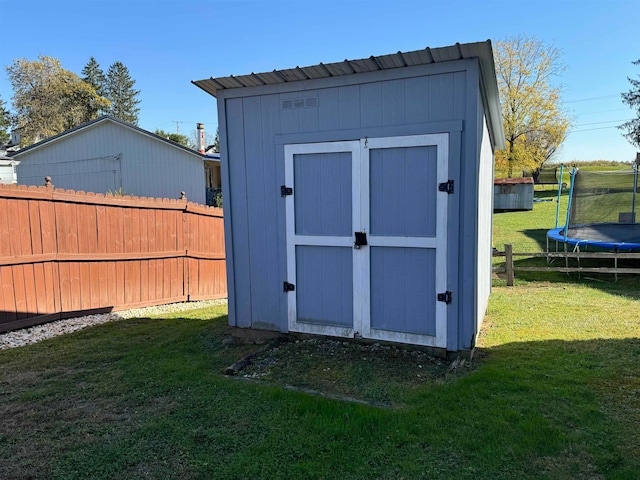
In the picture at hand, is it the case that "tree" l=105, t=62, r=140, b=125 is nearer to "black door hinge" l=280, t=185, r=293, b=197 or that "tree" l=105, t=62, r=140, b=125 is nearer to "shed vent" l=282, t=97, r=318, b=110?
"shed vent" l=282, t=97, r=318, b=110

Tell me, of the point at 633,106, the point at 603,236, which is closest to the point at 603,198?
the point at 603,236

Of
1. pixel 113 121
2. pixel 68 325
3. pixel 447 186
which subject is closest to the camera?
pixel 447 186

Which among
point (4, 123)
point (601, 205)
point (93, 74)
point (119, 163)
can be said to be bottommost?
point (601, 205)

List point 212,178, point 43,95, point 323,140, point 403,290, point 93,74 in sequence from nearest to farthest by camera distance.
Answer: point 403,290 < point 323,140 < point 212,178 < point 43,95 < point 93,74

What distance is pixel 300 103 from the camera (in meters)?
3.93

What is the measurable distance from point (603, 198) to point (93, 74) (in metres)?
49.8

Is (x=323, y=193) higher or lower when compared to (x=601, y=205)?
higher

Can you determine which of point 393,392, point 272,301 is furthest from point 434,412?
point 272,301

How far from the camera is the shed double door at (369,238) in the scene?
141 inches

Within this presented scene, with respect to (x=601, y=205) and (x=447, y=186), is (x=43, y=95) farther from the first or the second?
(x=447, y=186)

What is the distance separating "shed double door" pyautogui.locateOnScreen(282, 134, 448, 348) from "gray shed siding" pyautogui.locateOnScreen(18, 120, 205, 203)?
46.5 ft

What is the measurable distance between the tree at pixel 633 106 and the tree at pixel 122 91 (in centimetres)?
4507

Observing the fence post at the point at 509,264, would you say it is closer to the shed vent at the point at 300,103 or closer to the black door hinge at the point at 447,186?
the black door hinge at the point at 447,186

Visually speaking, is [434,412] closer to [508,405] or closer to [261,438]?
[508,405]
